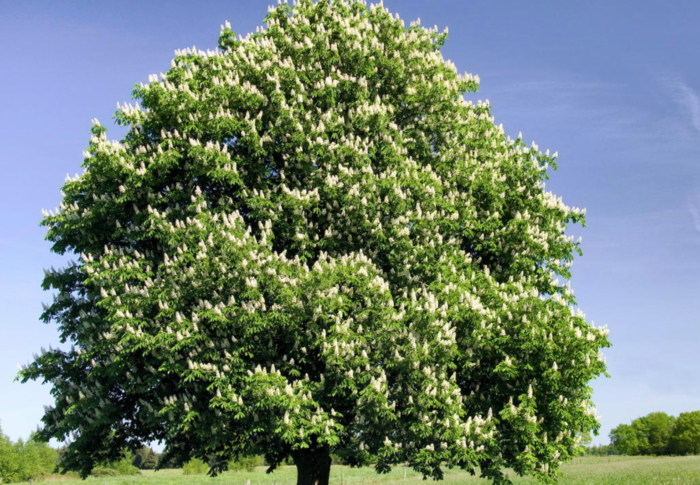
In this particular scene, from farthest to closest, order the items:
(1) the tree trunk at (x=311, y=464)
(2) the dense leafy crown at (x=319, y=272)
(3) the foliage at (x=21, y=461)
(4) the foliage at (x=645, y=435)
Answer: (4) the foliage at (x=645, y=435) < (3) the foliage at (x=21, y=461) < (1) the tree trunk at (x=311, y=464) < (2) the dense leafy crown at (x=319, y=272)

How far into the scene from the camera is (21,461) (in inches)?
2894

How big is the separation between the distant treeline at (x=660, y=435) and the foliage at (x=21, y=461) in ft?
347

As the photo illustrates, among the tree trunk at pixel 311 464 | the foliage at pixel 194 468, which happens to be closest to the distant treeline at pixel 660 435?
the foliage at pixel 194 468

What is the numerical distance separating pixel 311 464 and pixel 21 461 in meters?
71.9

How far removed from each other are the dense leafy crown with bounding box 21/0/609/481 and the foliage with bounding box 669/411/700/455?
105 metres

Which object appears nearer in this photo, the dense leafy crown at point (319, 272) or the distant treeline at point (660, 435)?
the dense leafy crown at point (319, 272)

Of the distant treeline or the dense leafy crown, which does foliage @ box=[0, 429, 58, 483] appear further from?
the distant treeline

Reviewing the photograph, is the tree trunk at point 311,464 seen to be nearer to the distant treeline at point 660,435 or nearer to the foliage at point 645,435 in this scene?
the distant treeline at point 660,435

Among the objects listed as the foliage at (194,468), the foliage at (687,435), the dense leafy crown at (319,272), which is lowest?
the foliage at (194,468)

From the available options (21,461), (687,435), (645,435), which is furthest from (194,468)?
(645,435)

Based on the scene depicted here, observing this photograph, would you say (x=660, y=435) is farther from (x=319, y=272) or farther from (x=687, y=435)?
(x=319, y=272)

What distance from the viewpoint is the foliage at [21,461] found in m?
71.2

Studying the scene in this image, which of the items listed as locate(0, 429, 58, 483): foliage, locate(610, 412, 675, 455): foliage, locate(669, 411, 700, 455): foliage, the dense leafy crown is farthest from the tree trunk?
locate(610, 412, 675, 455): foliage

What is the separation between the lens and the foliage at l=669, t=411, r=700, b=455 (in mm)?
102875
